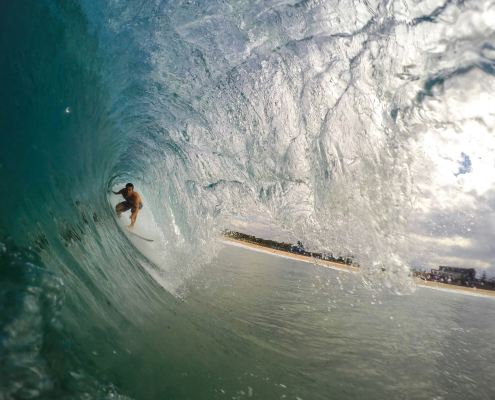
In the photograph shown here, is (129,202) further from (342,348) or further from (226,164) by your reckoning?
(342,348)

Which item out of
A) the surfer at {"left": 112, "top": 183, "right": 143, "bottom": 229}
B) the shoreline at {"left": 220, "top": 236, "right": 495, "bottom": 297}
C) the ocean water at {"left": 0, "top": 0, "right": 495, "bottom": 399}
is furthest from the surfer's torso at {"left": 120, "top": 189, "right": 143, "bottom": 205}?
the shoreline at {"left": 220, "top": 236, "right": 495, "bottom": 297}

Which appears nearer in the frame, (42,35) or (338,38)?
(42,35)

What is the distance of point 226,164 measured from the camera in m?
6.05

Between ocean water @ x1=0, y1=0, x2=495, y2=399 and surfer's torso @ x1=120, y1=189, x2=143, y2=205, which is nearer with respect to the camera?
ocean water @ x1=0, y1=0, x2=495, y2=399

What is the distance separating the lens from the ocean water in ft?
7.56

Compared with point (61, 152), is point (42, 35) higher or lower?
higher

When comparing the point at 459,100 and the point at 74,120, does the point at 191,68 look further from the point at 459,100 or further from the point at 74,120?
the point at 459,100

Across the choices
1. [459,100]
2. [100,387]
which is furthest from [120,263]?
[459,100]

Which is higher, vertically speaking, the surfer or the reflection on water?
the surfer

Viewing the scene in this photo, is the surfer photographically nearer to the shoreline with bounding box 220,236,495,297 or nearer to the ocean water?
the ocean water

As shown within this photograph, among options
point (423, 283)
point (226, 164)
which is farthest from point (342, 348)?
point (423, 283)

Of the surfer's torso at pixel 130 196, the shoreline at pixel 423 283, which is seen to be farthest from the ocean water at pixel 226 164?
the shoreline at pixel 423 283

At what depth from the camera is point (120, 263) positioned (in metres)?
4.43

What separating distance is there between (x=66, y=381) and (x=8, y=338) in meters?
0.38
